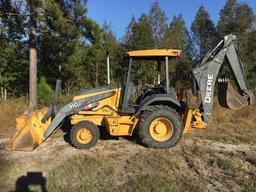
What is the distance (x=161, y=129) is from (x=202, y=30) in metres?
21.7

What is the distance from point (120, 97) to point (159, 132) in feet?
4.05

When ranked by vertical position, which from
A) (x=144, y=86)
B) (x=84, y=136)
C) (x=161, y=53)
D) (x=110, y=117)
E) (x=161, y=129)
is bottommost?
(x=84, y=136)

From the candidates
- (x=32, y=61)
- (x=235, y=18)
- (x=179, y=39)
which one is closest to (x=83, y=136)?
(x=32, y=61)

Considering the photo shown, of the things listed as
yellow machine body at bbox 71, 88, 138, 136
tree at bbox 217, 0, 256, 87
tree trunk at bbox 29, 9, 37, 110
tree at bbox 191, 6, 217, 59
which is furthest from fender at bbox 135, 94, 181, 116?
tree at bbox 191, 6, 217, 59

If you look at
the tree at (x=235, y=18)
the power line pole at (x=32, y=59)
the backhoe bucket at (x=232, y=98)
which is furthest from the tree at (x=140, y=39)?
the backhoe bucket at (x=232, y=98)

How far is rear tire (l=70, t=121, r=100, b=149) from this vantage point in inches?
316

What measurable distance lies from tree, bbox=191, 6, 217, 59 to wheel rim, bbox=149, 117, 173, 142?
2016 cm

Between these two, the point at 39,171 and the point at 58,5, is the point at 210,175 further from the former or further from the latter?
the point at 58,5

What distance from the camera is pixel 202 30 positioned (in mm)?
28406

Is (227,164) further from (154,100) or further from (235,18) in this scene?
(235,18)

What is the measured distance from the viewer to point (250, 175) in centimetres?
604

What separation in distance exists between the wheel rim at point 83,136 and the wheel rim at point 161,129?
1.36 m

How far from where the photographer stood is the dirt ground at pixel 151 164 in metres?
5.55

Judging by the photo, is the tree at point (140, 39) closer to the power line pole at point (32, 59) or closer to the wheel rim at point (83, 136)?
the power line pole at point (32, 59)
